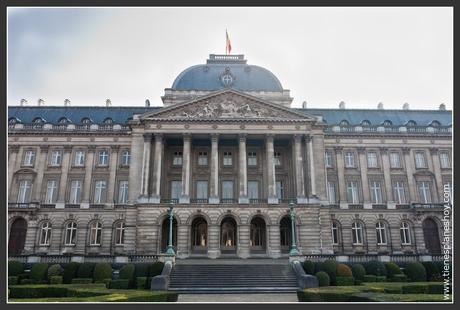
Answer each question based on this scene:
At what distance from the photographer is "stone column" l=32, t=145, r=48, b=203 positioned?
47.8 m

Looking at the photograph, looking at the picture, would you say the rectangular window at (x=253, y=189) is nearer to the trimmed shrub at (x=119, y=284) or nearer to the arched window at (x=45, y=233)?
the trimmed shrub at (x=119, y=284)

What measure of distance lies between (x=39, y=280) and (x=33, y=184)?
21.6 m

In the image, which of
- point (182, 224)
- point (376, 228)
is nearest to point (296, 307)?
point (182, 224)

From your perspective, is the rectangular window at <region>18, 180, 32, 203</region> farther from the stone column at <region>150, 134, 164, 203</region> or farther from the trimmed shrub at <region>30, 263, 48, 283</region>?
the trimmed shrub at <region>30, 263, 48, 283</region>

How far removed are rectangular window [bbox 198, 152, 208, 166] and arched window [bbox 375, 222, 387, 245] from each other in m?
22.7

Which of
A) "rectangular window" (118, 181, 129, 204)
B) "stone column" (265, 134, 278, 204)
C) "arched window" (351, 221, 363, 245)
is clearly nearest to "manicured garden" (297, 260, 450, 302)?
"stone column" (265, 134, 278, 204)

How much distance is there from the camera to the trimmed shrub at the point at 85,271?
1204 inches

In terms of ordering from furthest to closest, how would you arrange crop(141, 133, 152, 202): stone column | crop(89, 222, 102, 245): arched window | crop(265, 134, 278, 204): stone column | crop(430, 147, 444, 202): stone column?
crop(430, 147, 444, 202): stone column, crop(89, 222, 102, 245): arched window, crop(141, 133, 152, 202): stone column, crop(265, 134, 278, 204): stone column

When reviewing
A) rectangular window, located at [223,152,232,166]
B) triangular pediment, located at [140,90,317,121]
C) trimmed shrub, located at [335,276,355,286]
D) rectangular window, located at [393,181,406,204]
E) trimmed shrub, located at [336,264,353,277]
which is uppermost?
triangular pediment, located at [140,90,317,121]

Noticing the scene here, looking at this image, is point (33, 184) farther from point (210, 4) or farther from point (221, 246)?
point (210, 4)

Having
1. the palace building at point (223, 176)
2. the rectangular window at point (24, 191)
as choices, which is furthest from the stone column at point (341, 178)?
the rectangular window at point (24, 191)

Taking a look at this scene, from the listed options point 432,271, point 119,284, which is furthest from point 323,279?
point 119,284

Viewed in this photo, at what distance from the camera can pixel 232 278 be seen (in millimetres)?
30484

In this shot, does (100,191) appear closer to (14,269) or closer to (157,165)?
(157,165)
